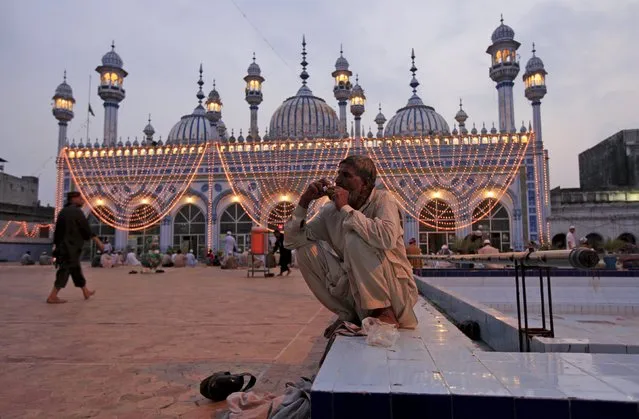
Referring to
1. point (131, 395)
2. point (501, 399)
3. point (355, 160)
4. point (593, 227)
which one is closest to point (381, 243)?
point (355, 160)

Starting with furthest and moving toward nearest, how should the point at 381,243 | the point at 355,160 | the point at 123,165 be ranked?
the point at 123,165
the point at 355,160
the point at 381,243

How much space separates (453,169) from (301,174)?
272 inches

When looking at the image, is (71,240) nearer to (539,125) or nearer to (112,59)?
(539,125)

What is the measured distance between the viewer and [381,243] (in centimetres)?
208

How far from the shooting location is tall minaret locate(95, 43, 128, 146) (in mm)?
25969

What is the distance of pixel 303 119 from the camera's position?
27312 millimetres

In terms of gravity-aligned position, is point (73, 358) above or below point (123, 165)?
below

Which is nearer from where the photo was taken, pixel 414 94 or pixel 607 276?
pixel 607 276

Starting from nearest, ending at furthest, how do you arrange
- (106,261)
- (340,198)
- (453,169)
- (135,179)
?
(340,198), (106,261), (453,169), (135,179)

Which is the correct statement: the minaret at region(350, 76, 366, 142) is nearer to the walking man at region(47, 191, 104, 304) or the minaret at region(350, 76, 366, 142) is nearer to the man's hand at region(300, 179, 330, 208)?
the walking man at region(47, 191, 104, 304)

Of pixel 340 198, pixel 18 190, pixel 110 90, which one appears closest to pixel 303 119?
pixel 110 90

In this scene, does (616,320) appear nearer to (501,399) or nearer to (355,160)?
(355,160)

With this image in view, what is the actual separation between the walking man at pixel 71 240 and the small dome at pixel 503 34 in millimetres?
22702

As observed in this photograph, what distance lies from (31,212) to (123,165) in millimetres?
10070
